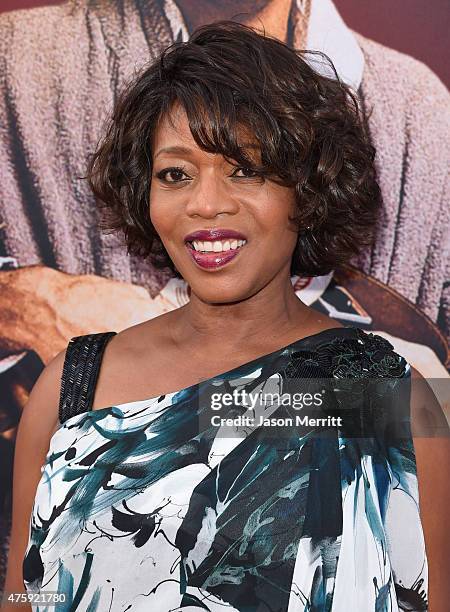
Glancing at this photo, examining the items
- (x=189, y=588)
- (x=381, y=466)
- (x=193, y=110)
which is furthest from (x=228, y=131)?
(x=189, y=588)

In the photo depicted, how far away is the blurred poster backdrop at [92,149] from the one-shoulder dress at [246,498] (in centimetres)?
36

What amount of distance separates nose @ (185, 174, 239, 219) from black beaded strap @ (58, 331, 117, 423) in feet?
1.15

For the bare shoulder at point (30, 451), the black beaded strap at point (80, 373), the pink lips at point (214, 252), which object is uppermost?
the pink lips at point (214, 252)

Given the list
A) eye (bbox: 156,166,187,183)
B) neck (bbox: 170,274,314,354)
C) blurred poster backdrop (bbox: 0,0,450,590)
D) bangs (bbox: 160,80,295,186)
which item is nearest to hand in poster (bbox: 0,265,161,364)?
blurred poster backdrop (bbox: 0,0,450,590)

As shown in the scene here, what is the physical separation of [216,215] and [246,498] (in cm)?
41

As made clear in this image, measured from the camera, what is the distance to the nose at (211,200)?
4.21ft

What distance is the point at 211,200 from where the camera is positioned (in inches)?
50.6

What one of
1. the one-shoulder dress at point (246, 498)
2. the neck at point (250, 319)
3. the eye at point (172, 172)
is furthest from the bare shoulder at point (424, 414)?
the eye at point (172, 172)

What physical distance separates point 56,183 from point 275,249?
0.61 metres

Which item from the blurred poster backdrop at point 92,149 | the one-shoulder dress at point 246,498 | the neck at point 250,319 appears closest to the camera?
the one-shoulder dress at point 246,498

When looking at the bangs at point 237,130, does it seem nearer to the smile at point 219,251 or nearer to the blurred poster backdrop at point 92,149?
the smile at point 219,251

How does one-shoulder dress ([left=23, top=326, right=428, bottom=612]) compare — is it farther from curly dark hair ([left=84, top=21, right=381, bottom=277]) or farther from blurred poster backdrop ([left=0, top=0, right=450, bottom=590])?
blurred poster backdrop ([left=0, top=0, right=450, bottom=590])

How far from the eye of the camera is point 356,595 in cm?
123

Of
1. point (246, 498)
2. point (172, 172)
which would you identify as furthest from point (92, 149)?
point (246, 498)
